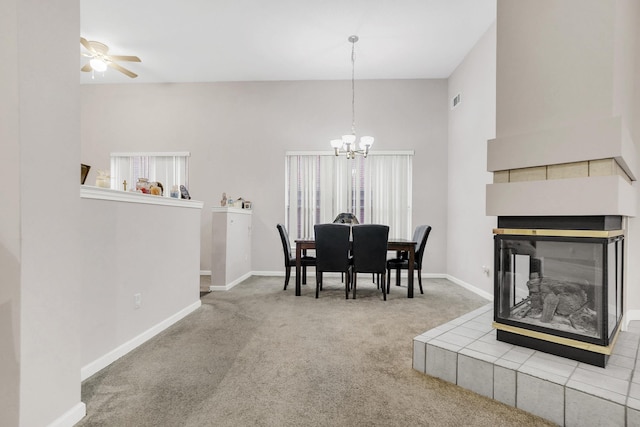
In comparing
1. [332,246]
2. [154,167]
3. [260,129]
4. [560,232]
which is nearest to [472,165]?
[332,246]

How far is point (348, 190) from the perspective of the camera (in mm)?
5324

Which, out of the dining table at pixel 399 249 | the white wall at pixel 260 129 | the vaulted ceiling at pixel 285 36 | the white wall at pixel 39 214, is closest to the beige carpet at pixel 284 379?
the white wall at pixel 39 214

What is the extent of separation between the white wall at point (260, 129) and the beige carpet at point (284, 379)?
2.54 meters

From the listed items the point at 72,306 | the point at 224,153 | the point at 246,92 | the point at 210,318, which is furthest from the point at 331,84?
the point at 72,306

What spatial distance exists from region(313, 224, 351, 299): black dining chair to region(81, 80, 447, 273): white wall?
5.66 feet

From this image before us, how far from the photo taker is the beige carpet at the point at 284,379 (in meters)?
1.45

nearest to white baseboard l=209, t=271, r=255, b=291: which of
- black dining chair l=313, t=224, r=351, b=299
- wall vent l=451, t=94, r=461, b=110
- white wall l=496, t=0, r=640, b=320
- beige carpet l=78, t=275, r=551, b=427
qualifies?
beige carpet l=78, t=275, r=551, b=427

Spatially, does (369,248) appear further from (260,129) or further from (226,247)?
(260,129)

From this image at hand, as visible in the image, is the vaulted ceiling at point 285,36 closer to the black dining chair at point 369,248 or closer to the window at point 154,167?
the window at point 154,167

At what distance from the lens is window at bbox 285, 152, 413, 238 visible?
17.3 ft

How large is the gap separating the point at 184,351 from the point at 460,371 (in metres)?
1.80

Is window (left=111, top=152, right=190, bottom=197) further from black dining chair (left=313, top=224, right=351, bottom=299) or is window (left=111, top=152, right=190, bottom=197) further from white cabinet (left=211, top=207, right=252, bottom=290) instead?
black dining chair (left=313, top=224, right=351, bottom=299)

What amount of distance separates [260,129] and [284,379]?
4434mm

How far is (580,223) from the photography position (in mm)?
1562
